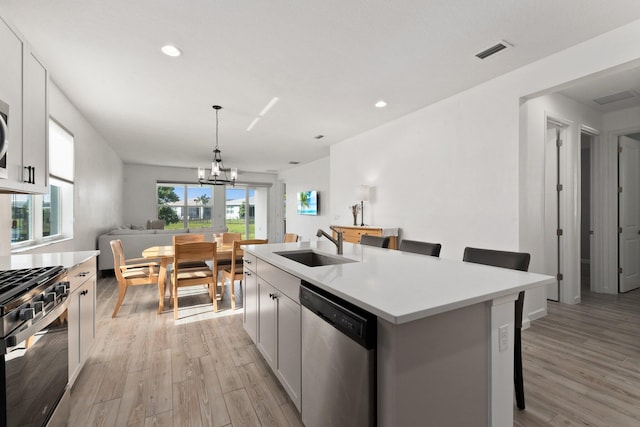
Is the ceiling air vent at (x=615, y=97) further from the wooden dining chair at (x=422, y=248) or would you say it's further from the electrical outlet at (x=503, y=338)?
the electrical outlet at (x=503, y=338)

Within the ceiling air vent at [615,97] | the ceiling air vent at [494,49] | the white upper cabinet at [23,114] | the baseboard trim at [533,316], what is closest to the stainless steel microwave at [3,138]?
the white upper cabinet at [23,114]

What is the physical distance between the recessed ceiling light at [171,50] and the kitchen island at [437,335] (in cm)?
221

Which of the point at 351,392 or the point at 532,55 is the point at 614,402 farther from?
the point at 532,55

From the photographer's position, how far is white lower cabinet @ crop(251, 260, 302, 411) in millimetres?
1582

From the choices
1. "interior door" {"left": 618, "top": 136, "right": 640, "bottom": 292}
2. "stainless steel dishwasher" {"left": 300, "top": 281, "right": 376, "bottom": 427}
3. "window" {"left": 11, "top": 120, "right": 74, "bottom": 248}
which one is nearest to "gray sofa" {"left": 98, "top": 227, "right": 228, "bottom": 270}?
"window" {"left": 11, "top": 120, "right": 74, "bottom": 248}

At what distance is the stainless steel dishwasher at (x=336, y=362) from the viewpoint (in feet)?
3.31

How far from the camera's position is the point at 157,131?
4957mm

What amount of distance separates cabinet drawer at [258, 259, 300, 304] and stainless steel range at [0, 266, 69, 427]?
3.55ft

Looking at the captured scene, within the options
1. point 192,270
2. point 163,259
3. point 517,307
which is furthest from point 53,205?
point 517,307

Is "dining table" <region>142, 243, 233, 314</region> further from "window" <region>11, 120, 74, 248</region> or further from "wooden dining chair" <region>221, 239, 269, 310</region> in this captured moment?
"window" <region>11, 120, 74, 248</region>

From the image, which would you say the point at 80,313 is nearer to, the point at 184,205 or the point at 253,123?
the point at 253,123

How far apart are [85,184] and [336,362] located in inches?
190

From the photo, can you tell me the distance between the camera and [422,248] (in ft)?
7.68

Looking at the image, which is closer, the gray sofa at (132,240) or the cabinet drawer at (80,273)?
the cabinet drawer at (80,273)
